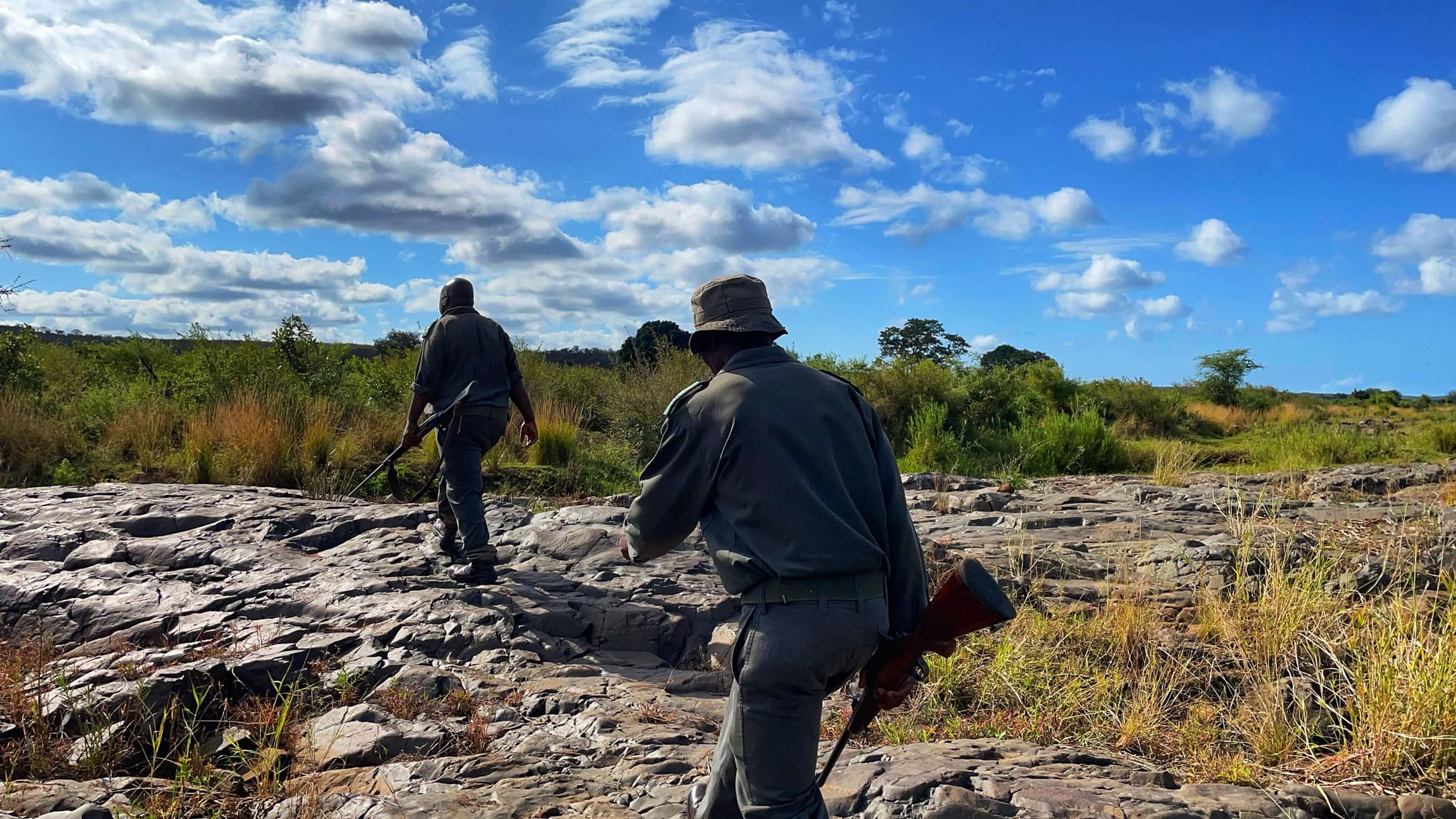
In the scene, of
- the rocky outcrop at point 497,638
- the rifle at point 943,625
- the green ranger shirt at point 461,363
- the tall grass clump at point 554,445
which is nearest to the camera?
the rifle at point 943,625

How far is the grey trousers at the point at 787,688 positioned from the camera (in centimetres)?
272

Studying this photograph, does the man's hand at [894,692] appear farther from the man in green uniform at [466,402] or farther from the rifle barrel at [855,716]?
the man in green uniform at [466,402]

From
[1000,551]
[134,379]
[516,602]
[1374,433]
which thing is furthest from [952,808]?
[1374,433]

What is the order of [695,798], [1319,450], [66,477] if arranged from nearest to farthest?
[695,798] < [66,477] < [1319,450]

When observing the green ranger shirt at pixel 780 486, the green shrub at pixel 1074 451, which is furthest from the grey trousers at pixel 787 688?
the green shrub at pixel 1074 451

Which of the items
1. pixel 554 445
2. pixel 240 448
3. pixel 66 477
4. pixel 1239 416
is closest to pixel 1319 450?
pixel 1239 416

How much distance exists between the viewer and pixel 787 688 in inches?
107

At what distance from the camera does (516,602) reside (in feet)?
21.7

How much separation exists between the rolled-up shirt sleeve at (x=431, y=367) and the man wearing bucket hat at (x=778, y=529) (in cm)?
471

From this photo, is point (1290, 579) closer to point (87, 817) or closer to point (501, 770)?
point (501, 770)

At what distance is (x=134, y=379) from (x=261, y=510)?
35.4 feet

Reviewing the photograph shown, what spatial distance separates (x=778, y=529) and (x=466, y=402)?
499cm

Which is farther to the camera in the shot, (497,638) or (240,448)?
(240,448)

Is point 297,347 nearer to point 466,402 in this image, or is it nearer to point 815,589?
point 466,402
